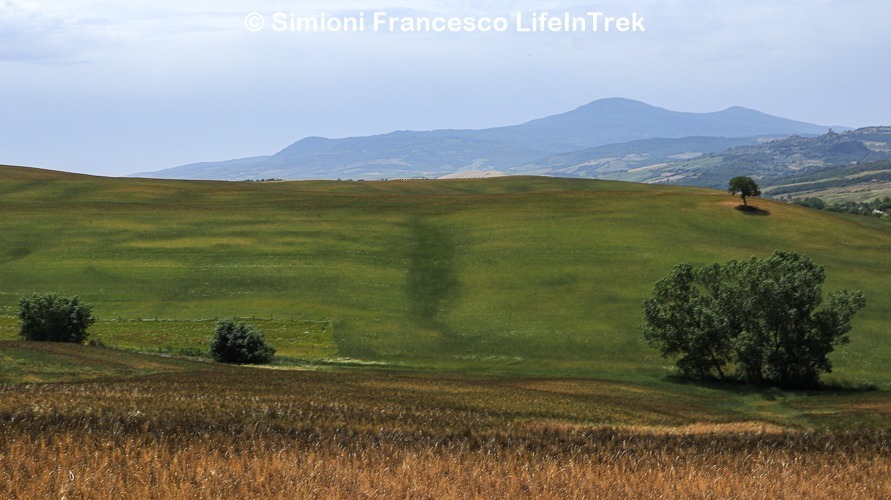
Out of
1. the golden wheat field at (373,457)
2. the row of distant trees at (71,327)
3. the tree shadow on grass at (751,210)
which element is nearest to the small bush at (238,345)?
the row of distant trees at (71,327)

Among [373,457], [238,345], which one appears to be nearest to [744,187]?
[238,345]

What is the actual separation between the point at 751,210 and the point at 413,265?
2140 inches

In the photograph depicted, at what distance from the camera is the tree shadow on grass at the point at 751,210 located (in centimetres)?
11325

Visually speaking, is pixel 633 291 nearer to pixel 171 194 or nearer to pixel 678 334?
pixel 678 334

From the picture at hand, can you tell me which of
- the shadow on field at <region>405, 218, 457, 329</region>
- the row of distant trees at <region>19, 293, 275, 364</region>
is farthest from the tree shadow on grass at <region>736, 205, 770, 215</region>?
the row of distant trees at <region>19, 293, 275, 364</region>

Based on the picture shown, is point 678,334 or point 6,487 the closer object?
point 6,487

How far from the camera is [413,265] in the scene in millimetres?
92938

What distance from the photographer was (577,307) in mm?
77750

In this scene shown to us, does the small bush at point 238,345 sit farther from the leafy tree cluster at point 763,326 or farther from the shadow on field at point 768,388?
the shadow on field at point 768,388

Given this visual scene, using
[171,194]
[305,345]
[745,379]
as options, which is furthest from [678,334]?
[171,194]

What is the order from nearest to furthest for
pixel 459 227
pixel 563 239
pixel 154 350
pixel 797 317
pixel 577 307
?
pixel 797 317, pixel 154 350, pixel 577 307, pixel 563 239, pixel 459 227

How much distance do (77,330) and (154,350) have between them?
27.1 feet

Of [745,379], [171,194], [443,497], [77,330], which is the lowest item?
[745,379]

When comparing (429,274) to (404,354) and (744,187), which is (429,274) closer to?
(404,354)
